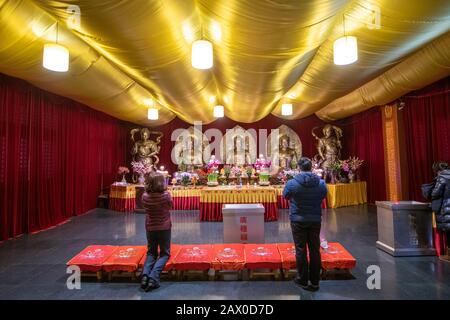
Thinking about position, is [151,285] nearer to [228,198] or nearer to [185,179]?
[228,198]

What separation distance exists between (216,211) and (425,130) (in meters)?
4.64

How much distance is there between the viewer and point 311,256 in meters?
2.44

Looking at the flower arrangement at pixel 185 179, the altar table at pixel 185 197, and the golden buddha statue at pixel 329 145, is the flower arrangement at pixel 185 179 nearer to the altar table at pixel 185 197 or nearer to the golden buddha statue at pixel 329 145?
the altar table at pixel 185 197

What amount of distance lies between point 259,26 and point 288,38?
422mm

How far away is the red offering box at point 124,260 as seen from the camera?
268 cm

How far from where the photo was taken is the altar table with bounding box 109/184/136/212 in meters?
7.04

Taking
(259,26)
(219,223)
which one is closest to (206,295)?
(259,26)

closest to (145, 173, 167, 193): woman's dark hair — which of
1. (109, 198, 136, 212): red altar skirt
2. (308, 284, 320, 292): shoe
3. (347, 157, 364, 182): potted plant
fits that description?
(308, 284, 320, 292): shoe

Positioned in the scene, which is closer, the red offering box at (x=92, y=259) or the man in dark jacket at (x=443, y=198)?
the red offering box at (x=92, y=259)

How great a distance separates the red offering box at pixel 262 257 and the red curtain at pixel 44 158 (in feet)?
13.7

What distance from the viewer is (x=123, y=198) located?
7.08m

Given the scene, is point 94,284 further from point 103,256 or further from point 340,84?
point 340,84

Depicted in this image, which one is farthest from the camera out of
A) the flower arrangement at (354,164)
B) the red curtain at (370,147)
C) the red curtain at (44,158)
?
the flower arrangement at (354,164)

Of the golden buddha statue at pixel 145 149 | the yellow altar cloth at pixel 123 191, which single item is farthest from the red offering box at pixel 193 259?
the golden buddha statue at pixel 145 149
